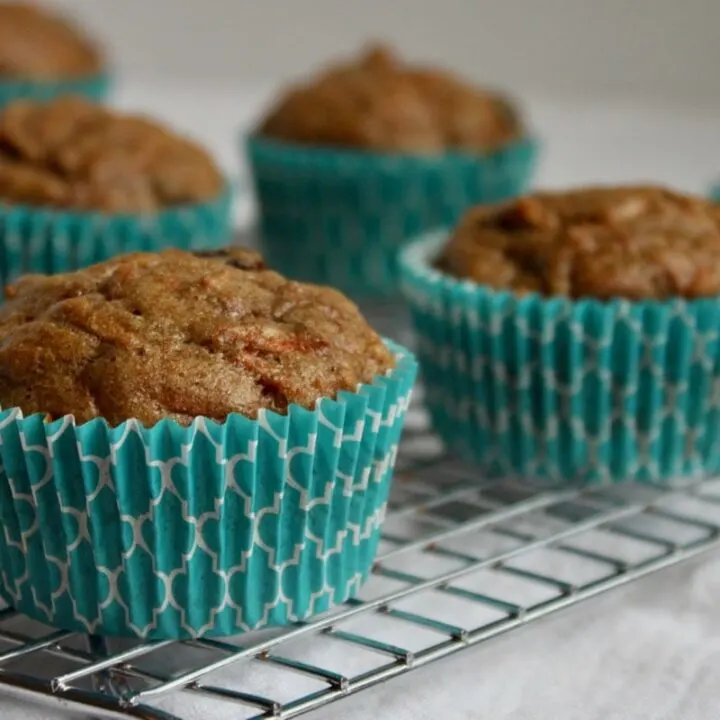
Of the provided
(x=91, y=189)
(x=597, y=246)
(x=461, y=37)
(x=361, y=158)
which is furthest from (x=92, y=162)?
(x=461, y=37)

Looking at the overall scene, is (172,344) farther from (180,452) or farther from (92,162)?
(92,162)

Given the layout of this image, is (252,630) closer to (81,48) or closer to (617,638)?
(617,638)

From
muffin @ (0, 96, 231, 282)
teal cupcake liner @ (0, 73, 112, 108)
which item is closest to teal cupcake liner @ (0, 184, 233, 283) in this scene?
muffin @ (0, 96, 231, 282)

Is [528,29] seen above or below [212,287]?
above

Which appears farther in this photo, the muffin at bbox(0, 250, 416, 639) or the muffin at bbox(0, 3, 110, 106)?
the muffin at bbox(0, 3, 110, 106)

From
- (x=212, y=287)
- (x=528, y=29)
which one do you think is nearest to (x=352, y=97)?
(x=212, y=287)

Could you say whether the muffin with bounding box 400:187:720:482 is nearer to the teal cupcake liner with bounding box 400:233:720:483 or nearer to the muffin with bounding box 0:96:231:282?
the teal cupcake liner with bounding box 400:233:720:483

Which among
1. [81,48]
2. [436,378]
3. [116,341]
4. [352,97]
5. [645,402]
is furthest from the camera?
[81,48]
